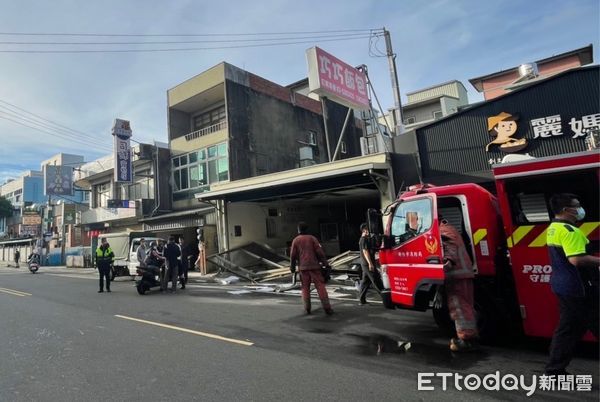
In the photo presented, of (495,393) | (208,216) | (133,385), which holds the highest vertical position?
(208,216)

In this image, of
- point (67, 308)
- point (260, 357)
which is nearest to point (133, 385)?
point (260, 357)

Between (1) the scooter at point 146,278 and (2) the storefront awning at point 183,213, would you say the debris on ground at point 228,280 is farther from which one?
(2) the storefront awning at point 183,213

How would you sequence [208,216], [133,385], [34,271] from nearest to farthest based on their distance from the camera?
[133,385] → [208,216] → [34,271]

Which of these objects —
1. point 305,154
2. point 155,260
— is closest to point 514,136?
point 155,260

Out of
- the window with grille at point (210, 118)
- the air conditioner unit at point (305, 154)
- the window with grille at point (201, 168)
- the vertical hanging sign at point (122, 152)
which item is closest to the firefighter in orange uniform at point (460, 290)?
the window with grille at point (201, 168)

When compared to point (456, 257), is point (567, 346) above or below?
below

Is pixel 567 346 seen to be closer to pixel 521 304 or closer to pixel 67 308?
pixel 521 304

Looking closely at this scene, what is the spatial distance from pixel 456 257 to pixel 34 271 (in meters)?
29.9

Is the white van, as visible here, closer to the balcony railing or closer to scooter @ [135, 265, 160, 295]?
scooter @ [135, 265, 160, 295]

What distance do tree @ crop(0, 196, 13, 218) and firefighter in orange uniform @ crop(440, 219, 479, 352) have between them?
236ft

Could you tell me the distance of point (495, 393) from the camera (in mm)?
3816

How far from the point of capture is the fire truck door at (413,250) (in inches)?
214

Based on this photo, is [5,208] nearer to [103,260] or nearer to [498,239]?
[103,260]

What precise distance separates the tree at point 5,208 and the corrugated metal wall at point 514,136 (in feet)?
222
